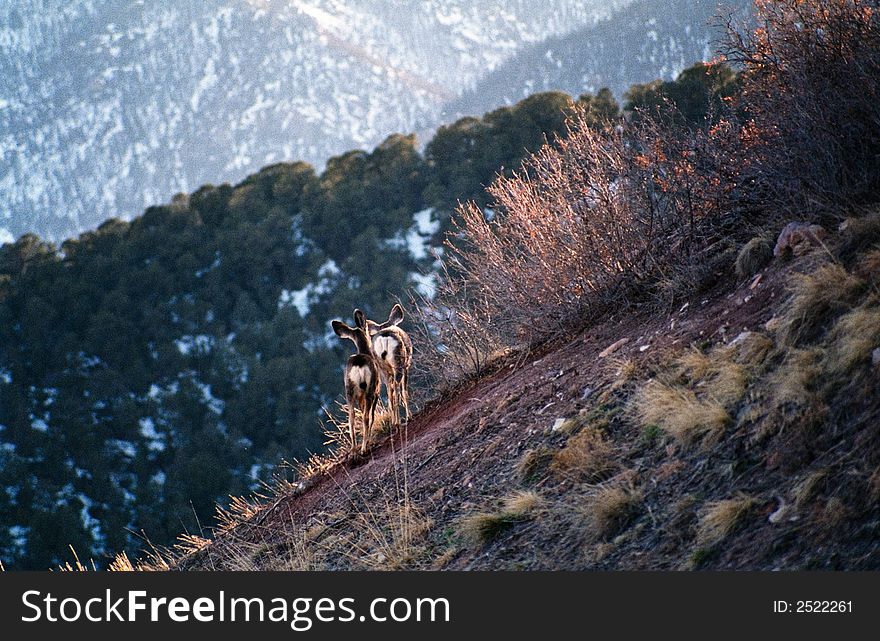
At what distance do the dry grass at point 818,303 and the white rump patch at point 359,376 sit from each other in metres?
3.77

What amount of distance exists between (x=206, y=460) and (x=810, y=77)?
32247 mm

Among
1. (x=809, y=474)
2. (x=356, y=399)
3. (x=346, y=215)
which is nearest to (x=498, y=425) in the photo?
(x=356, y=399)

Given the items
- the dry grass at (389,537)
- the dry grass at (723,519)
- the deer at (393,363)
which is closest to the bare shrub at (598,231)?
the deer at (393,363)

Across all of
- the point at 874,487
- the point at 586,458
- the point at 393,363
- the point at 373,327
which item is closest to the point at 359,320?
the point at 393,363

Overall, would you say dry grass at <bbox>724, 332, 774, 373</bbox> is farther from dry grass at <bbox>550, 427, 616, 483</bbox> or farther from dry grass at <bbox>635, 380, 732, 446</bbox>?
dry grass at <bbox>550, 427, 616, 483</bbox>

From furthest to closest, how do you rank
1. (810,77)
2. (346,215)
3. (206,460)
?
(346,215)
(206,460)
(810,77)

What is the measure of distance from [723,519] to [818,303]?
154cm

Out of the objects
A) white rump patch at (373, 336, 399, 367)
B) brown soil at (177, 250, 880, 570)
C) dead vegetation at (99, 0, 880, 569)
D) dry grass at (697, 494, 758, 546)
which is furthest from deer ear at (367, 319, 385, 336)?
dry grass at (697, 494, 758, 546)

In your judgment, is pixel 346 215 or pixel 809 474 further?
pixel 346 215

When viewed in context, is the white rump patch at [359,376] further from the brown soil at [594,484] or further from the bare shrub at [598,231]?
the bare shrub at [598,231]

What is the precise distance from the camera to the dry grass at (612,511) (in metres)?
4.71

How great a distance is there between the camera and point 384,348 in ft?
28.7

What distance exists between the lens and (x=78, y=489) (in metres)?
36.9

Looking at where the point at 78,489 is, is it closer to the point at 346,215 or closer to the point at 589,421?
the point at 346,215
